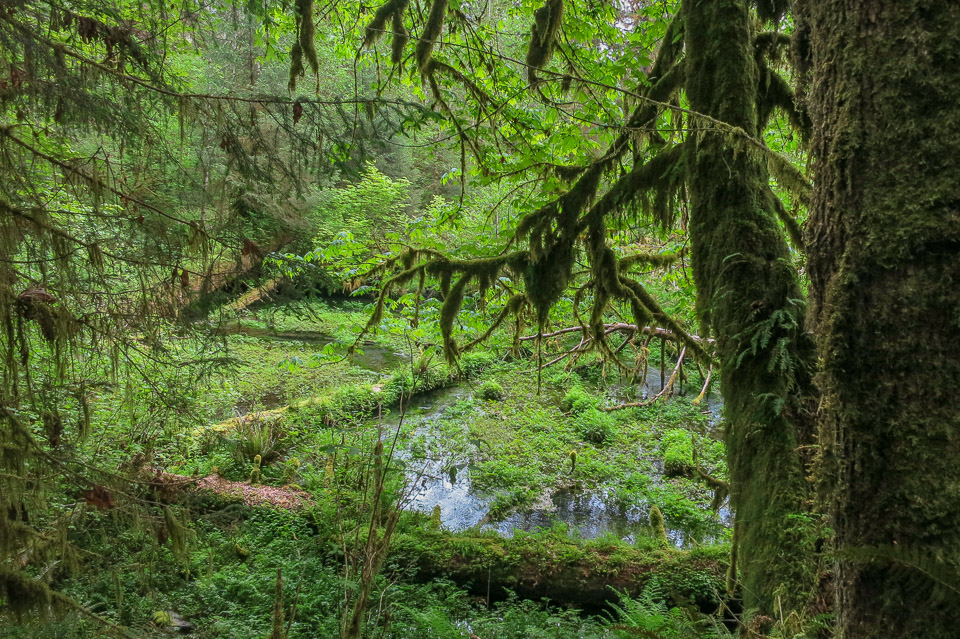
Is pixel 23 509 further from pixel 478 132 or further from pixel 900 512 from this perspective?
pixel 478 132

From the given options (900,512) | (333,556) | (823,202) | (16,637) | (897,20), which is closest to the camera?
(900,512)

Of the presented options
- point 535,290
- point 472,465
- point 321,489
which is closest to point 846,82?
point 535,290

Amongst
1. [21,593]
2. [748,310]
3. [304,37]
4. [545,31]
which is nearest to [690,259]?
[748,310]

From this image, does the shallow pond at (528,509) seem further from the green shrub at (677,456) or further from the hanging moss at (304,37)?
the hanging moss at (304,37)

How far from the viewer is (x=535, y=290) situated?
145 inches

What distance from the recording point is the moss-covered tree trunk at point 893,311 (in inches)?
45.8

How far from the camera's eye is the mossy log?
4.68 meters

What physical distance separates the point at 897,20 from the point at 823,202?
499mm

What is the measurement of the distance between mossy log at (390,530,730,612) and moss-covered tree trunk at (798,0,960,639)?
3.73 meters

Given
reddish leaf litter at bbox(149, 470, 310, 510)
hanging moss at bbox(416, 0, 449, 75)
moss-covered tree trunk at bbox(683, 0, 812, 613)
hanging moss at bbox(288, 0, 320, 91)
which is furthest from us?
reddish leaf litter at bbox(149, 470, 310, 510)

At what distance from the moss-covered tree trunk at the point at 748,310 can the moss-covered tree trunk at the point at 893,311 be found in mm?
954

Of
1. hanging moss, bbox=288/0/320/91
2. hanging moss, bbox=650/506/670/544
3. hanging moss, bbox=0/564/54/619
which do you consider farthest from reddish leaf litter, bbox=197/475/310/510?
hanging moss, bbox=288/0/320/91

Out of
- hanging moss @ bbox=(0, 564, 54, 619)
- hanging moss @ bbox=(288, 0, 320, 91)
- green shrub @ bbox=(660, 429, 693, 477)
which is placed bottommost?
green shrub @ bbox=(660, 429, 693, 477)

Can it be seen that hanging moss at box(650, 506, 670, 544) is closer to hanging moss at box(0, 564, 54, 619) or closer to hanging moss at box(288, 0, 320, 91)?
hanging moss at box(0, 564, 54, 619)
